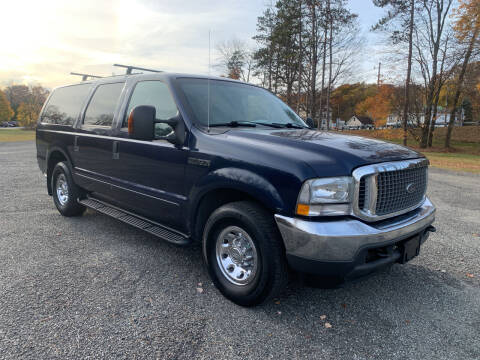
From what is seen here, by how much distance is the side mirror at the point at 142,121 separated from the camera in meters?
3.03

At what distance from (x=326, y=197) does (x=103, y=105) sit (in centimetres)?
337

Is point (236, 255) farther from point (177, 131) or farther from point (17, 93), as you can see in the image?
point (17, 93)

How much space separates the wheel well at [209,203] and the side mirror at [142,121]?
31.0 inches

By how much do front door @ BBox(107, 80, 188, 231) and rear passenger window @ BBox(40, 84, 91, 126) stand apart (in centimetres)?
153

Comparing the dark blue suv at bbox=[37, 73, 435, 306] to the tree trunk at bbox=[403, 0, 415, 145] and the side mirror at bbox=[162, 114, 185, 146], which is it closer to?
the side mirror at bbox=[162, 114, 185, 146]

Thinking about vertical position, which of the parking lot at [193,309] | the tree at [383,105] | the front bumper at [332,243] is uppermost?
the tree at [383,105]

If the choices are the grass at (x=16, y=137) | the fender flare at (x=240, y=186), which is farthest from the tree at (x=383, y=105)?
the grass at (x=16, y=137)

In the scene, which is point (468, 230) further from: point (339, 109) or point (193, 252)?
point (339, 109)

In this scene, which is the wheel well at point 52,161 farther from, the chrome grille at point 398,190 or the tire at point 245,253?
the chrome grille at point 398,190

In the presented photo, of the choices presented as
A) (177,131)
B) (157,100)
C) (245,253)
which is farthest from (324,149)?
(157,100)

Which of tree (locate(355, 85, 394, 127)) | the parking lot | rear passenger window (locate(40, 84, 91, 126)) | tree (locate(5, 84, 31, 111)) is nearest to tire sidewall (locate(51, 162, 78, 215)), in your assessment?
rear passenger window (locate(40, 84, 91, 126))

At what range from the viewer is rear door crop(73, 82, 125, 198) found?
429 centimetres

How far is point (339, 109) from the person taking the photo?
87.5 meters

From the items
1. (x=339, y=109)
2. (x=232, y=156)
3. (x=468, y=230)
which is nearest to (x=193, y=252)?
(x=232, y=156)
